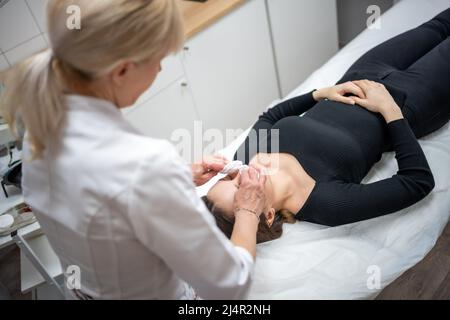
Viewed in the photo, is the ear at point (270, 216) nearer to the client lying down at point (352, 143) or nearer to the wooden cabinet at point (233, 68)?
the client lying down at point (352, 143)

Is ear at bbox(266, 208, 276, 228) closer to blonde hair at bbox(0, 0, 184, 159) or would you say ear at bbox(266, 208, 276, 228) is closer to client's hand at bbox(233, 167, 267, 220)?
client's hand at bbox(233, 167, 267, 220)

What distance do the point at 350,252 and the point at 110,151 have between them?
87 cm

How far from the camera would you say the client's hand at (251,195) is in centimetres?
106

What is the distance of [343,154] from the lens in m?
1.31

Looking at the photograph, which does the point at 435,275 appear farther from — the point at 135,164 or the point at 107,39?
the point at 107,39

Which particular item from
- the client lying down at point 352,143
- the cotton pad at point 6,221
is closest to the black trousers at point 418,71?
the client lying down at point 352,143

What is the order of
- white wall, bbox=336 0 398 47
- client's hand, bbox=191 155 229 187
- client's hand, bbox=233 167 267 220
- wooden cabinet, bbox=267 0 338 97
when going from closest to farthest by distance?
1. client's hand, bbox=233 167 267 220
2. client's hand, bbox=191 155 229 187
3. wooden cabinet, bbox=267 0 338 97
4. white wall, bbox=336 0 398 47

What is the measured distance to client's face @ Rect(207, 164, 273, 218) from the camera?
4.08 ft

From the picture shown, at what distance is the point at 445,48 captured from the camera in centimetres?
155

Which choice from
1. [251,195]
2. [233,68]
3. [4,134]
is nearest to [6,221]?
[4,134]

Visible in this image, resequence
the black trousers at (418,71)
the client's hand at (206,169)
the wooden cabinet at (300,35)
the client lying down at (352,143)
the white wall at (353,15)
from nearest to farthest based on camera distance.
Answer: the client lying down at (352,143) < the client's hand at (206,169) < the black trousers at (418,71) < the wooden cabinet at (300,35) < the white wall at (353,15)

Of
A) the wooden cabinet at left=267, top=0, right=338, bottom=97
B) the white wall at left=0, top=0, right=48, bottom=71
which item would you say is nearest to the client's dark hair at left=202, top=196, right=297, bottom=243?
the white wall at left=0, top=0, right=48, bottom=71

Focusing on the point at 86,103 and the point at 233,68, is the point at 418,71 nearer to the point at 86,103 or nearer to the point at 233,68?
the point at 233,68

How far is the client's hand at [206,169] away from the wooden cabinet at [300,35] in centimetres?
138
